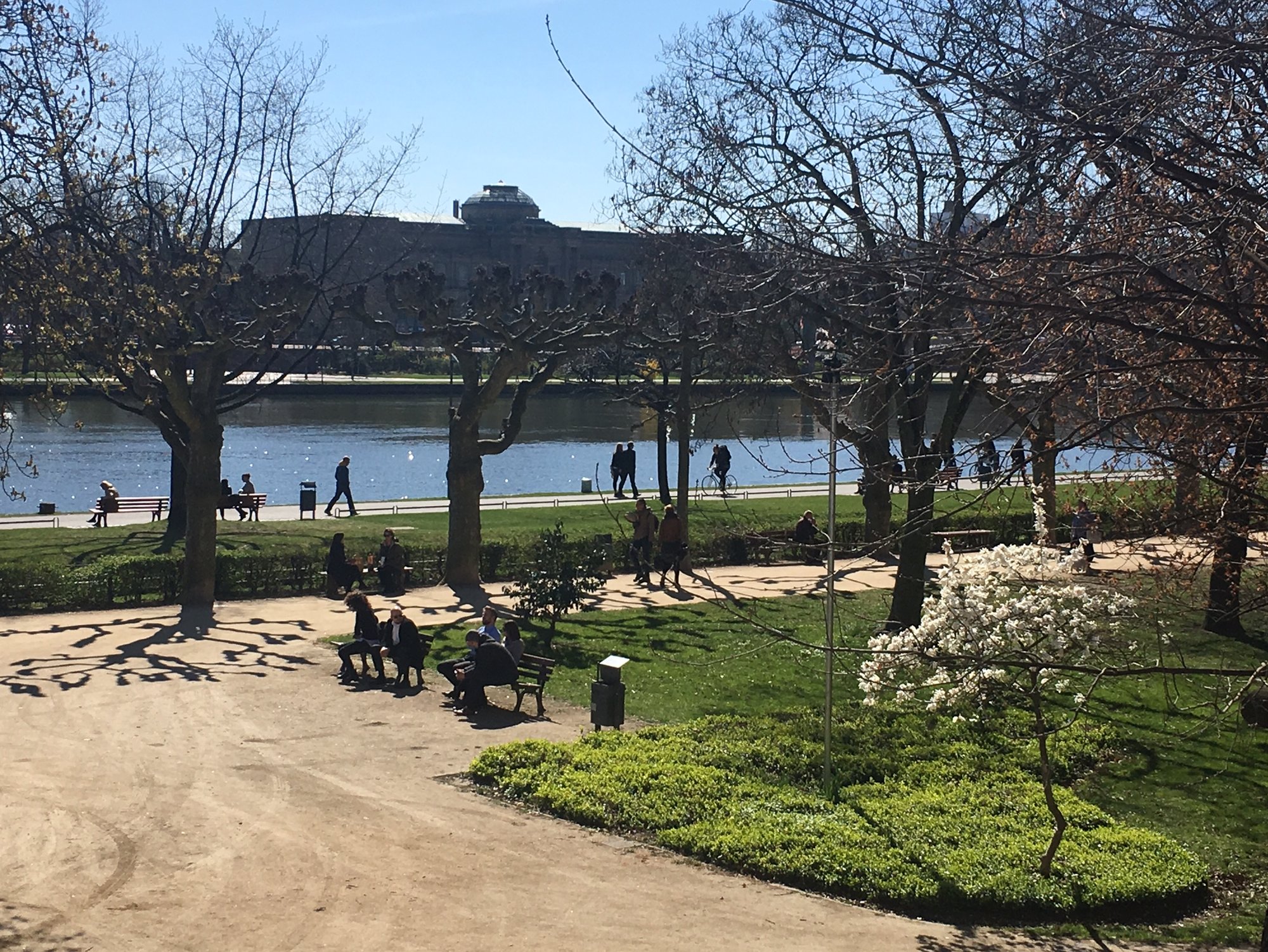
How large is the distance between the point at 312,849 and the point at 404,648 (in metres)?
6.17

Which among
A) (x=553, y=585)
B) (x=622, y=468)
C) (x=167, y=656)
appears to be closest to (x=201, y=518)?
(x=167, y=656)

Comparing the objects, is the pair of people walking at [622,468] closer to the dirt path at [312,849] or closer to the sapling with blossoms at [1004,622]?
the dirt path at [312,849]

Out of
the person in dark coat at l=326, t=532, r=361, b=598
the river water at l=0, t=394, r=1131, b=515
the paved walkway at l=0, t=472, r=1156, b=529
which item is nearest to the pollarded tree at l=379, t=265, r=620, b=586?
the person in dark coat at l=326, t=532, r=361, b=598

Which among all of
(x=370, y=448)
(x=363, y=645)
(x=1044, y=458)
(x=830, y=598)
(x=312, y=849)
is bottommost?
(x=312, y=849)

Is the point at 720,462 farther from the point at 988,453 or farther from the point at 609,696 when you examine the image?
the point at 988,453

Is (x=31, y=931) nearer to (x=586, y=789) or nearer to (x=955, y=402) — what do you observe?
(x=586, y=789)

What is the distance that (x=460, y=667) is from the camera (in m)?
15.2

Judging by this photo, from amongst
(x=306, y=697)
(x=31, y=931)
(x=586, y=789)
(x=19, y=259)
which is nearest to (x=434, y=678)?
(x=306, y=697)

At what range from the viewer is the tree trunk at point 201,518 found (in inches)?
824

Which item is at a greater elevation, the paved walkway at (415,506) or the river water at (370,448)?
the river water at (370,448)

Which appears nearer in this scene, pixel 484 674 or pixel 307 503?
pixel 484 674

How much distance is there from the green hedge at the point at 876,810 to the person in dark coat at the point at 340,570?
9.91 metres

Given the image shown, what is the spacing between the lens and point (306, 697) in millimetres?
15273

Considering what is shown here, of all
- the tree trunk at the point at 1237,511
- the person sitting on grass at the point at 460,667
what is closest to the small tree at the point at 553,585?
the person sitting on grass at the point at 460,667
